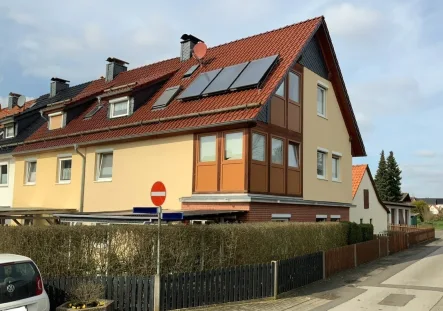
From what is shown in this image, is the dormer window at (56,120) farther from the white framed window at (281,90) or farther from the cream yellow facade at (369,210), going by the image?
the cream yellow facade at (369,210)

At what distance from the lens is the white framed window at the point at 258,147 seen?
629 inches

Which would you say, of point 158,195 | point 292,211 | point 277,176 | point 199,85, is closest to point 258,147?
point 277,176

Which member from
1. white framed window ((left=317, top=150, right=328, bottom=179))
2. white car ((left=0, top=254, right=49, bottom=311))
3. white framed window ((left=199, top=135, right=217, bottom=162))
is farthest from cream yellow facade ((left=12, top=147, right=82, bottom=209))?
white car ((left=0, top=254, right=49, bottom=311))

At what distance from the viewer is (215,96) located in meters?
17.3

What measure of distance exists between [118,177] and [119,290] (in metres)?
10.1

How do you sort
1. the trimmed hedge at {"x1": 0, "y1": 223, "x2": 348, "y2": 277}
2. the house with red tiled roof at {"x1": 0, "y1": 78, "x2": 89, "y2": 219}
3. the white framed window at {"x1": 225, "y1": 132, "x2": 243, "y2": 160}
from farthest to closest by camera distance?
the house with red tiled roof at {"x1": 0, "y1": 78, "x2": 89, "y2": 219}, the white framed window at {"x1": 225, "y1": 132, "x2": 243, "y2": 160}, the trimmed hedge at {"x1": 0, "y1": 223, "x2": 348, "y2": 277}

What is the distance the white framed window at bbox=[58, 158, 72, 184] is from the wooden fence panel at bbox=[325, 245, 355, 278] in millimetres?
13050

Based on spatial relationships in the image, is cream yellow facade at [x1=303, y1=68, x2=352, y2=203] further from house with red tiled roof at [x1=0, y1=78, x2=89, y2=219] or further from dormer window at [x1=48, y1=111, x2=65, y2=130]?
house with red tiled roof at [x1=0, y1=78, x2=89, y2=219]

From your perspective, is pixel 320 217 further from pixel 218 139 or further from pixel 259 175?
pixel 218 139

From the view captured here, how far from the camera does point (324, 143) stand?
2122 centimetres

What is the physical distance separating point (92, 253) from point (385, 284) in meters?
9.26

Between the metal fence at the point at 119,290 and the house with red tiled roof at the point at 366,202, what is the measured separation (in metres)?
20.6

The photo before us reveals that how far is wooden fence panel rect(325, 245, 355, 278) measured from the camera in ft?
50.9

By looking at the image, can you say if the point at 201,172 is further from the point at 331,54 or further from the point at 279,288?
the point at 331,54
